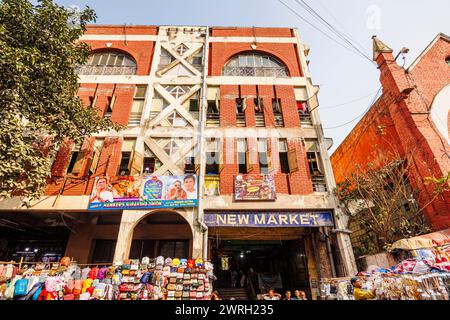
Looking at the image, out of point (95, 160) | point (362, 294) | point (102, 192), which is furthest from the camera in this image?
point (95, 160)

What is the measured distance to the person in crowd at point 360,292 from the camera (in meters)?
6.66

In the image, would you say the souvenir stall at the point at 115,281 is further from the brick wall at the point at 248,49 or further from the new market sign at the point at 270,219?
the brick wall at the point at 248,49

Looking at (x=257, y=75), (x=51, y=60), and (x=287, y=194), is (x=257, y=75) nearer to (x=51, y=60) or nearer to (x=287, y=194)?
(x=287, y=194)

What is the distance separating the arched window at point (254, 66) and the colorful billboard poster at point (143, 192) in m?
8.39

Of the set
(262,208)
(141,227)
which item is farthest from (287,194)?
(141,227)

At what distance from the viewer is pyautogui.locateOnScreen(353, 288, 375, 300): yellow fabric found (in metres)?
6.65

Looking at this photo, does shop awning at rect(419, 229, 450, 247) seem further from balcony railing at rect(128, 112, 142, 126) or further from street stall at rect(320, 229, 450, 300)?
balcony railing at rect(128, 112, 142, 126)

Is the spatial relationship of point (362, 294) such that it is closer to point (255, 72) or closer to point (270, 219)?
point (270, 219)

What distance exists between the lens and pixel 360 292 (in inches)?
268

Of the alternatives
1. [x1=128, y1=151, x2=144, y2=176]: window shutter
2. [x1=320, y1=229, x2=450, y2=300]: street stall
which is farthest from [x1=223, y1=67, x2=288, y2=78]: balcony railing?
[x1=320, y1=229, x2=450, y2=300]: street stall

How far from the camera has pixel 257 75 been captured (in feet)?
49.8

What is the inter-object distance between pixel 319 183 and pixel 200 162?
641cm

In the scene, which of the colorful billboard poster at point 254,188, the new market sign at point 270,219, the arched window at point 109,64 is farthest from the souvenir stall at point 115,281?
the arched window at point 109,64

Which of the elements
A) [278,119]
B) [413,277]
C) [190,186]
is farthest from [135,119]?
[413,277]
